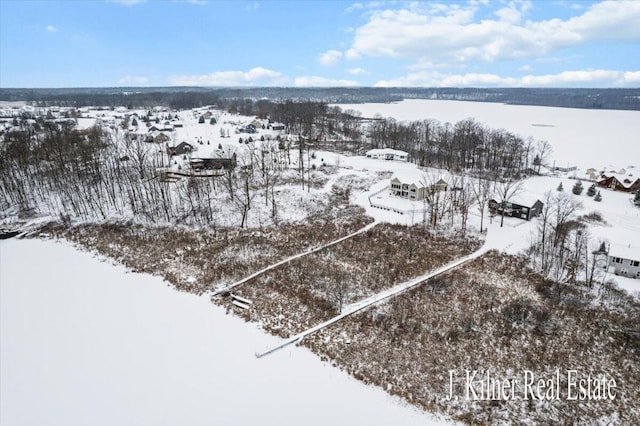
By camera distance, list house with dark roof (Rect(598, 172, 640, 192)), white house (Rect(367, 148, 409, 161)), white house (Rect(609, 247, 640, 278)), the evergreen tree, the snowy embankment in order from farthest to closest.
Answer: white house (Rect(367, 148, 409, 161)) → house with dark roof (Rect(598, 172, 640, 192)) → the evergreen tree → white house (Rect(609, 247, 640, 278)) → the snowy embankment

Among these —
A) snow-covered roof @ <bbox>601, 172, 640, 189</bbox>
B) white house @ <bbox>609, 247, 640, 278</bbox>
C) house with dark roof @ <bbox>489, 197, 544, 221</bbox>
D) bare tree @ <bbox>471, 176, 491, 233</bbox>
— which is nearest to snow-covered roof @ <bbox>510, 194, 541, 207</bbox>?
house with dark roof @ <bbox>489, 197, 544, 221</bbox>

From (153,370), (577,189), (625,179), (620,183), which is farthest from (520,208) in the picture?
(153,370)

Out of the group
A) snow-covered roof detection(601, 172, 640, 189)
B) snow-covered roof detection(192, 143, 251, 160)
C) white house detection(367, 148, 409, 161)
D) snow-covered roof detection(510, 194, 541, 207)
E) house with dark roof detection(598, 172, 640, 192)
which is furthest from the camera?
white house detection(367, 148, 409, 161)

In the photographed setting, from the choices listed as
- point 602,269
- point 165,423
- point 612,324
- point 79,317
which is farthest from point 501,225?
point 79,317

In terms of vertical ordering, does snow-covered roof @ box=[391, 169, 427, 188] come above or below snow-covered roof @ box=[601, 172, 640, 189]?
above

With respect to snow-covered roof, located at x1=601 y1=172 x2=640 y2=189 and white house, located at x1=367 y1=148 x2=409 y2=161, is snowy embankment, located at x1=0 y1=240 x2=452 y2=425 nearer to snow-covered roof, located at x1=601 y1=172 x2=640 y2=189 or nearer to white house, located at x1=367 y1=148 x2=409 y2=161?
white house, located at x1=367 y1=148 x2=409 y2=161

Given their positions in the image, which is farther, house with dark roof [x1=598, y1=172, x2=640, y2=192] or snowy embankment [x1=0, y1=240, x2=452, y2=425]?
Answer: house with dark roof [x1=598, y1=172, x2=640, y2=192]
